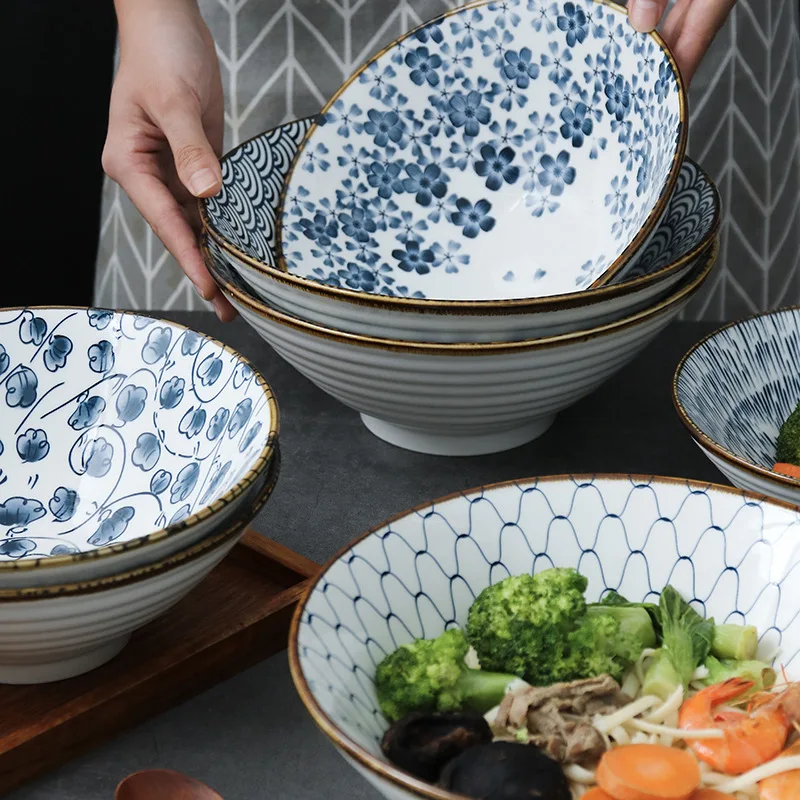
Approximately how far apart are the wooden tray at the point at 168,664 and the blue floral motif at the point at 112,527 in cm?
10

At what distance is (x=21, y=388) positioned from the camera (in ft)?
3.51

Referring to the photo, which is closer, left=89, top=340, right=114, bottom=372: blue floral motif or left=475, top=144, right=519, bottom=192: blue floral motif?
left=89, top=340, right=114, bottom=372: blue floral motif

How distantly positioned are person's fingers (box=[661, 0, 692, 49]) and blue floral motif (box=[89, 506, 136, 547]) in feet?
2.71

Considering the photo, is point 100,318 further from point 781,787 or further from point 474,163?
point 781,787

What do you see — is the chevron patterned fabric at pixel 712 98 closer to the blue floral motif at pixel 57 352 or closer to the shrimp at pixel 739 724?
the blue floral motif at pixel 57 352

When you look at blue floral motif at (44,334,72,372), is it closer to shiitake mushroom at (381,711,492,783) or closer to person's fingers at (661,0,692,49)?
shiitake mushroom at (381,711,492,783)

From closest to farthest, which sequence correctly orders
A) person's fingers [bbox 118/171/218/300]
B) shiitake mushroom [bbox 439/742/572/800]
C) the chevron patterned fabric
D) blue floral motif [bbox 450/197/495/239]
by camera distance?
shiitake mushroom [bbox 439/742/572/800]
person's fingers [bbox 118/171/218/300]
blue floral motif [bbox 450/197/495/239]
the chevron patterned fabric

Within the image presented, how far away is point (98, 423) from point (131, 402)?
0.05m

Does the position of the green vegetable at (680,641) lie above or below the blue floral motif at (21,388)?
above

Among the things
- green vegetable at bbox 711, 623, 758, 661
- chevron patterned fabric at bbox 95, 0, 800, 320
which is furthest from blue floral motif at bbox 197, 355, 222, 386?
chevron patterned fabric at bbox 95, 0, 800, 320

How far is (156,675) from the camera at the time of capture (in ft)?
2.68

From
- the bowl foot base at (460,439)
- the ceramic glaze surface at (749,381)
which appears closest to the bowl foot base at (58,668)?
the bowl foot base at (460,439)

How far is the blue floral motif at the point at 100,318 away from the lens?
42.1 inches

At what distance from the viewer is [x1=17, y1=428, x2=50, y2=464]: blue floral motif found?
3.50ft
